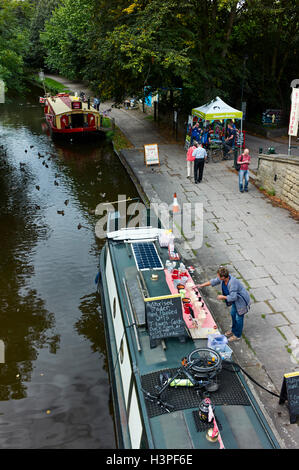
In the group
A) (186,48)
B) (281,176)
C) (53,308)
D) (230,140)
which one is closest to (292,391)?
(53,308)

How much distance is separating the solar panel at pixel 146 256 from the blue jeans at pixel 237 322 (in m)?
1.71

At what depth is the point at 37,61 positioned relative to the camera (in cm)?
6156

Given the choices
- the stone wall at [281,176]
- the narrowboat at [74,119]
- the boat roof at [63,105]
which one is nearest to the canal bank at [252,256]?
the stone wall at [281,176]

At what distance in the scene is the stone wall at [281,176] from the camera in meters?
14.6

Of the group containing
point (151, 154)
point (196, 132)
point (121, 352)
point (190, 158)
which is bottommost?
point (121, 352)

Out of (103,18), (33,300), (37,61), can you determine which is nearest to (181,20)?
(103,18)

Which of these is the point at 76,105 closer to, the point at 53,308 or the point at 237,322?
the point at 53,308

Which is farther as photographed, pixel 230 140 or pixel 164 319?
pixel 230 140

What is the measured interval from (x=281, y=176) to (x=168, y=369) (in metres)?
11.9

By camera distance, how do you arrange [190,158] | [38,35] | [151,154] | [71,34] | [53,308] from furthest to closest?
[38,35] < [71,34] < [151,154] < [190,158] < [53,308]

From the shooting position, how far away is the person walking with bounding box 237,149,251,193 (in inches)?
610

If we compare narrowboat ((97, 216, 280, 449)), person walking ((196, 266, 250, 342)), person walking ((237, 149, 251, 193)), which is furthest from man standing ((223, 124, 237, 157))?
person walking ((196, 266, 250, 342))

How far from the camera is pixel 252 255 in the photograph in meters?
11.6

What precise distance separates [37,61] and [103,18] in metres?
41.9
